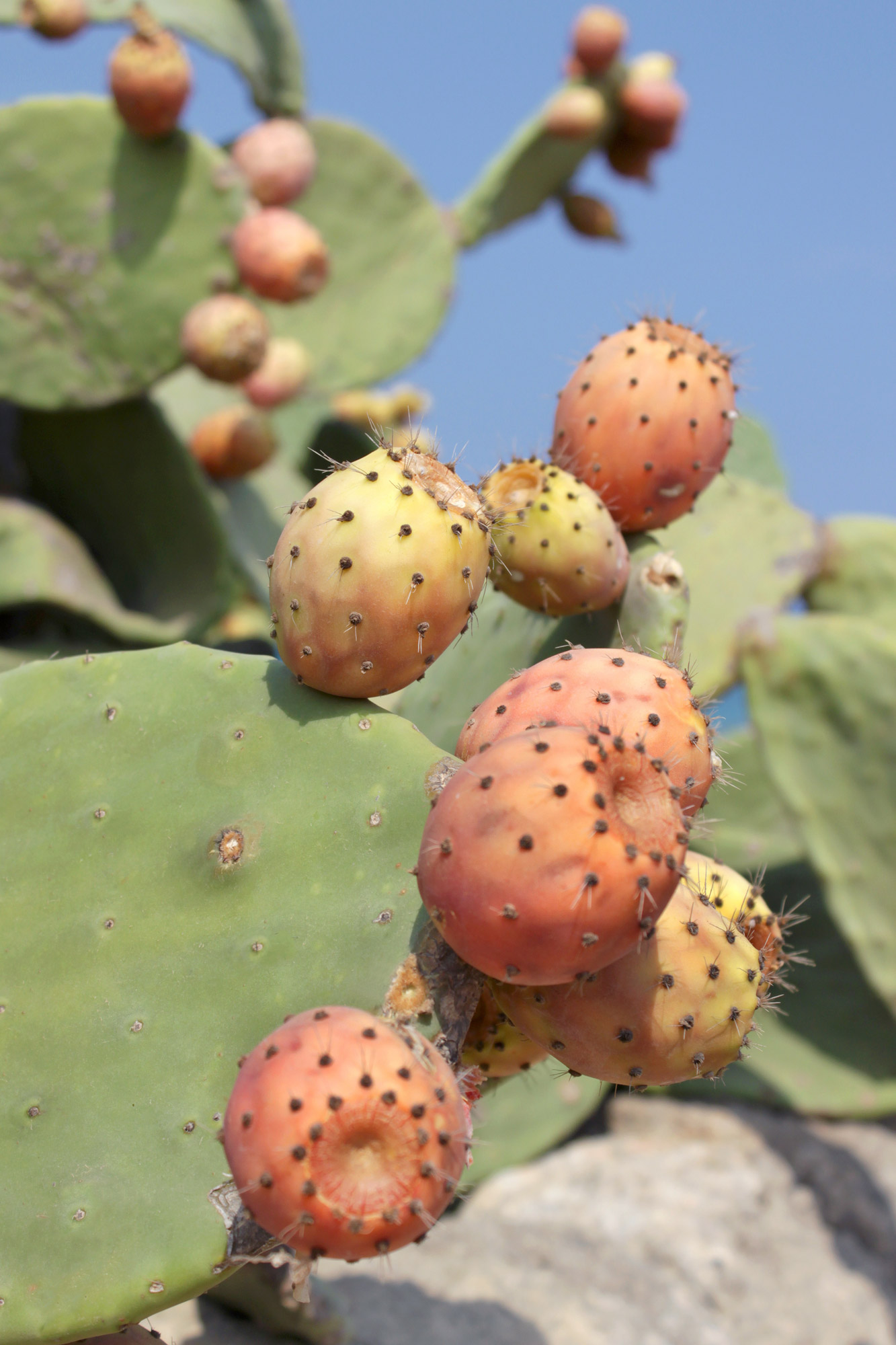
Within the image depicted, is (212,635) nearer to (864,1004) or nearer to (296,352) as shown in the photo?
(296,352)

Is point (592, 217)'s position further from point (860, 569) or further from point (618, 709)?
point (618, 709)

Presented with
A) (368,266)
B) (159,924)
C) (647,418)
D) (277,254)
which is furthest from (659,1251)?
(368,266)

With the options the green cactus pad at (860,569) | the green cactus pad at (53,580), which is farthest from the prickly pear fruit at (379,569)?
the green cactus pad at (860,569)

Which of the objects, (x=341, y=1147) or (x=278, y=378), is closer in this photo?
(x=341, y=1147)

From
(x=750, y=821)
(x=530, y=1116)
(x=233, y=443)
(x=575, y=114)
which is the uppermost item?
(x=575, y=114)

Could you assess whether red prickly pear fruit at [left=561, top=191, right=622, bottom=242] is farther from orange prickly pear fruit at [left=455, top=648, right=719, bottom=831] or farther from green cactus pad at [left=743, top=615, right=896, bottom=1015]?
orange prickly pear fruit at [left=455, top=648, right=719, bottom=831]

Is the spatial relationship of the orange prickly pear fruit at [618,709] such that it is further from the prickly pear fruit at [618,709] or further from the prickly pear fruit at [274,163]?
the prickly pear fruit at [274,163]

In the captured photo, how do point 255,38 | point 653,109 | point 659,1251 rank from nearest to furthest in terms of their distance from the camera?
point 659,1251
point 255,38
point 653,109
